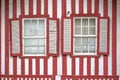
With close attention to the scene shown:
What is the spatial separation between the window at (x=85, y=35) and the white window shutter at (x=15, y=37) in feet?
5.70

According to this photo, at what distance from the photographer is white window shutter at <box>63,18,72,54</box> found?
801 cm

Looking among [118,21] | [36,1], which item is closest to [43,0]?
[36,1]

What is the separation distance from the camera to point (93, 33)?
804 cm

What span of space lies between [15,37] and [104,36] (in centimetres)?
273

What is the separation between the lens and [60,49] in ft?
26.6

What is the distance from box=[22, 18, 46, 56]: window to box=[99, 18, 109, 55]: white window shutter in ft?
5.68

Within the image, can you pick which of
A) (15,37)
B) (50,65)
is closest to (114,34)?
(50,65)

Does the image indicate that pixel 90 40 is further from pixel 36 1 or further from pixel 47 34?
pixel 36 1

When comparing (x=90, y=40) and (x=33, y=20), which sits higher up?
(x=33, y=20)

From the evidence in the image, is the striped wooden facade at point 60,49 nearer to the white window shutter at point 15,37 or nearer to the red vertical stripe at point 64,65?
the red vertical stripe at point 64,65

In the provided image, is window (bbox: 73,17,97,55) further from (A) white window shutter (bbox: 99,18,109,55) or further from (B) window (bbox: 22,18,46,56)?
(B) window (bbox: 22,18,46,56)

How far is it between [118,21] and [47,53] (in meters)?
2.38

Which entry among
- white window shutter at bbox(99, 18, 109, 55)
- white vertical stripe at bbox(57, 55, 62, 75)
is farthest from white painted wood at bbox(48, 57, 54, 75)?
white window shutter at bbox(99, 18, 109, 55)

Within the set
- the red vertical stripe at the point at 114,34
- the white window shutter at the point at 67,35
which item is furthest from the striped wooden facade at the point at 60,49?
the white window shutter at the point at 67,35
